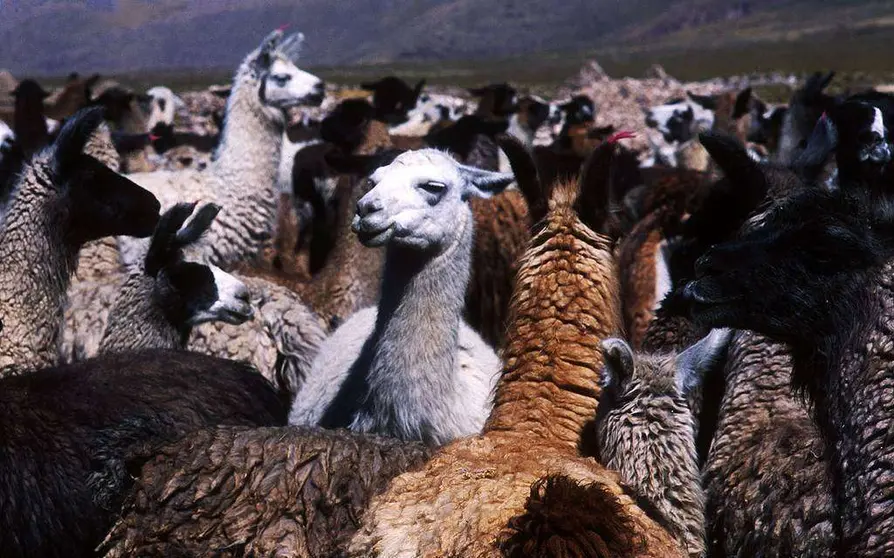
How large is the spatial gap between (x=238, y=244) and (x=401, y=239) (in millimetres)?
3855

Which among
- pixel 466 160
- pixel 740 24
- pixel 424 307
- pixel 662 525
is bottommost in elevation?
pixel 662 525

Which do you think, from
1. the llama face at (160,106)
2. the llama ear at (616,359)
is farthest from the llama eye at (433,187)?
the llama face at (160,106)

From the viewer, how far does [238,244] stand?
820 centimetres

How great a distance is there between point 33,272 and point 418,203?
2.19 m

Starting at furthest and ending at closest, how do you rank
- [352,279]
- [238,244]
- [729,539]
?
1. [238,244]
2. [352,279]
3. [729,539]

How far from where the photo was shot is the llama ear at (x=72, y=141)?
568cm

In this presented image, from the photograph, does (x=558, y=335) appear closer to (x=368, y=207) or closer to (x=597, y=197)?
(x=597, y=197)

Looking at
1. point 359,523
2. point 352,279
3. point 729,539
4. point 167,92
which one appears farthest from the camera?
point 167,92

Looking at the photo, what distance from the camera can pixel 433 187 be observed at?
4.64m

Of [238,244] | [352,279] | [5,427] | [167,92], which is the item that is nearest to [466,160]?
[238,244]

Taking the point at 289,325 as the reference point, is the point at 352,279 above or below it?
above

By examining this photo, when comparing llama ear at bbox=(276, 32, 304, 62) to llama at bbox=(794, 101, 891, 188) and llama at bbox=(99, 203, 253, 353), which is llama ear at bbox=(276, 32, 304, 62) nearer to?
llama at bbox=(99, 203, 253, 353)

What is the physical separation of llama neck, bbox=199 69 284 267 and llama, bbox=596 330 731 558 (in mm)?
4523

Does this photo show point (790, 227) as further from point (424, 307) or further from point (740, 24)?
point (740, 24)
